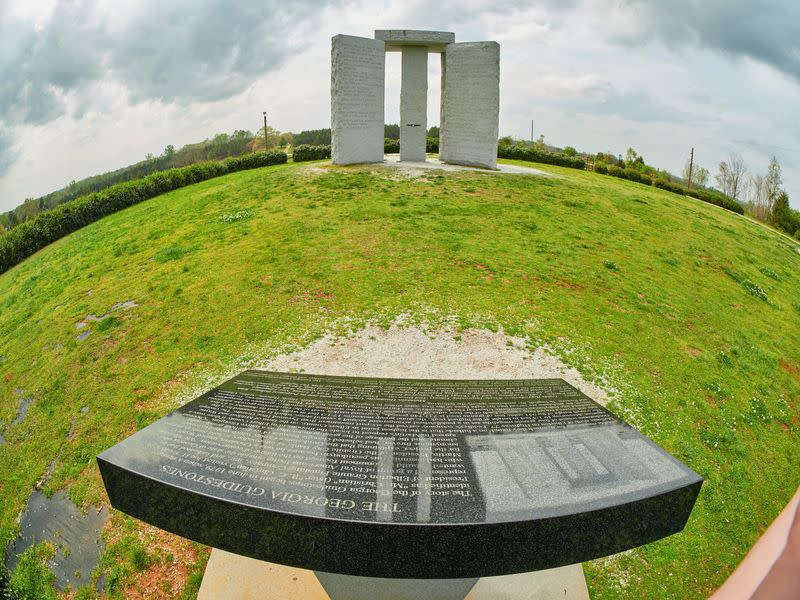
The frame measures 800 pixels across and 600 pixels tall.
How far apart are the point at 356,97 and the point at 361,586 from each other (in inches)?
786

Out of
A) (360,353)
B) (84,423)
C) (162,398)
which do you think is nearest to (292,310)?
(360,353)

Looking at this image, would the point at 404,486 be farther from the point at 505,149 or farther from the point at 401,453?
the point at 505,149

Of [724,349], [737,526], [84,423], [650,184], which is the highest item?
[650,184]

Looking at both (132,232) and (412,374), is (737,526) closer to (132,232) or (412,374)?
(412,374)

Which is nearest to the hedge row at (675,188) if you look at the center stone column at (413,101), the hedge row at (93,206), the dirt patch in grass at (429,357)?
the center stone column at (413,101)

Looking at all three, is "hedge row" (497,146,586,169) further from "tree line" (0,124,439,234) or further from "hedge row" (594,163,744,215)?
"tree line" (0,124,439,234)

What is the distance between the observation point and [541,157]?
31.5m

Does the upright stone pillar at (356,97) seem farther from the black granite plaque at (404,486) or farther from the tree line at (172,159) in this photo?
the tree line at (172,159)

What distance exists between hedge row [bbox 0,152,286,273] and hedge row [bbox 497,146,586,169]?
16313mm

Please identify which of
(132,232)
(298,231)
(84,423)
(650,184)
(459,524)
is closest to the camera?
(459,524)

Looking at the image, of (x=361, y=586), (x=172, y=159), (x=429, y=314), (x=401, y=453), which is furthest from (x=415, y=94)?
(x=172, y=159)

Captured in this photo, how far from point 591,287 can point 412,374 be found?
227 inches

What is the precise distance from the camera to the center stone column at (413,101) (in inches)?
853

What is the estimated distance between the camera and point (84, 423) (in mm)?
7395
